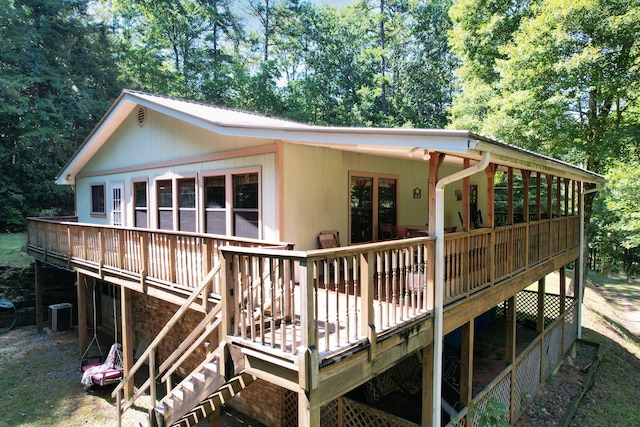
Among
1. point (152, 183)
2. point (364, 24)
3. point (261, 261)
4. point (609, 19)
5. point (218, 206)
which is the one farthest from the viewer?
point (364, 24)

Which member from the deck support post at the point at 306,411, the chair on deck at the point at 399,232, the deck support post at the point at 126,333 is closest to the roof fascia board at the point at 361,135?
the deck support post at the point at 306,411

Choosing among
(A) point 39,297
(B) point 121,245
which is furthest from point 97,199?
(B) point 121,245

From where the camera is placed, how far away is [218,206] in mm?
7715

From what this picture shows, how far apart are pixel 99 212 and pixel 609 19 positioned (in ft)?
54.3

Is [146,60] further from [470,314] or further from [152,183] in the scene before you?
[470,314]

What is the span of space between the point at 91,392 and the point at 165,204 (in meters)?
4.49

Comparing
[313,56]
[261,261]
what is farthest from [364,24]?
[261,261]

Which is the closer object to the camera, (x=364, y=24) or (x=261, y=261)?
(x=261, y=261)

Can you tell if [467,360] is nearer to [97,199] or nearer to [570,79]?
[570,79]

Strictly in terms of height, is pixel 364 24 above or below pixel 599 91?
above

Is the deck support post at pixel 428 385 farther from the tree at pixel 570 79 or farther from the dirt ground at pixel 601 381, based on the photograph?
the tree at pixel 570 79

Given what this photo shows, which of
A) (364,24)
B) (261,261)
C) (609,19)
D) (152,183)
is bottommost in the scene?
(261,261)

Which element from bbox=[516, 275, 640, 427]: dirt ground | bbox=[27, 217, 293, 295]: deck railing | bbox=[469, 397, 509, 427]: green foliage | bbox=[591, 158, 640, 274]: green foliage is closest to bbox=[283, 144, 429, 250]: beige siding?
bbox=[27, 217, 293, 295]: deck railing

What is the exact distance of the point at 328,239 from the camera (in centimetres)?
696
